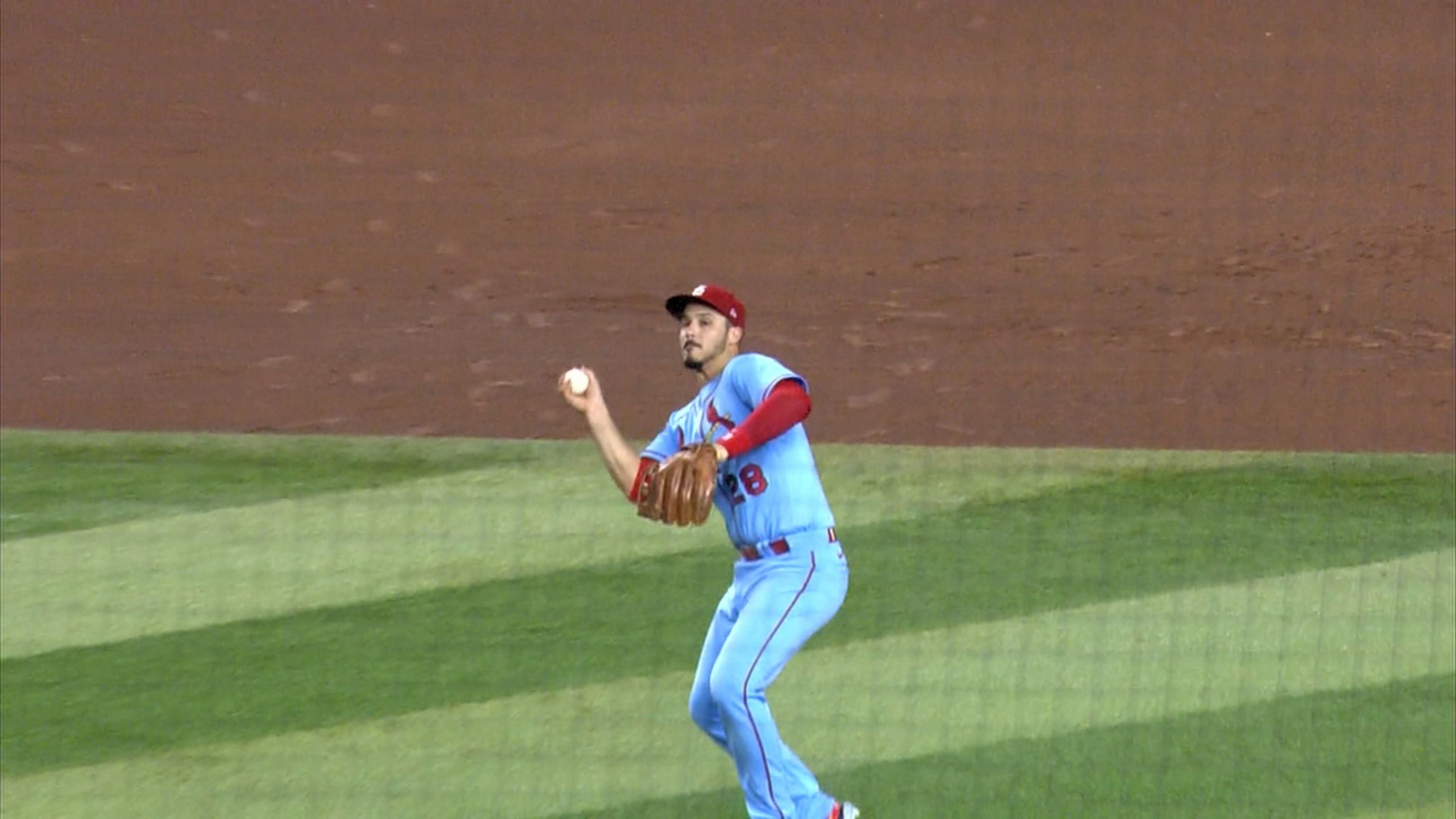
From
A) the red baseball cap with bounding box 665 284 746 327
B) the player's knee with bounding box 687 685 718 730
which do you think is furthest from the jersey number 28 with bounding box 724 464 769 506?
the player's knee with bounding box 687 685 718 730

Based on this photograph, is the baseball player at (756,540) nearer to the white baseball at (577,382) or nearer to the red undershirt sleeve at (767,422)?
the red undershirt sleeve at (767,422)

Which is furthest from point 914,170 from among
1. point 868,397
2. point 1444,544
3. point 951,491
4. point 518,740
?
point 518,740

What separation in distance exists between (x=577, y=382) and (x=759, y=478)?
645 mm

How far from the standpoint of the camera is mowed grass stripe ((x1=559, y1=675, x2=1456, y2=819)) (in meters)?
5.21

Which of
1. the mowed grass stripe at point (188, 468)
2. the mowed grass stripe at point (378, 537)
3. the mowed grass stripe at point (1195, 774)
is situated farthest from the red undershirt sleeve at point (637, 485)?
the mowed grass stripe at point (188, 468)

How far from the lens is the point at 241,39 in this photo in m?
10.4

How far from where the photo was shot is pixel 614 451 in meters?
4.54

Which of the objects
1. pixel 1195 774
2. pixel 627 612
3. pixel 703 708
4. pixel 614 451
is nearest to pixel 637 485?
pixel 614 451

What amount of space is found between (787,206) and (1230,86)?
238 cm

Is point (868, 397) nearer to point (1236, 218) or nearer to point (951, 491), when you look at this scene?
point (951, 491)

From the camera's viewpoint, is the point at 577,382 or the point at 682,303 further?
the point at 682,303

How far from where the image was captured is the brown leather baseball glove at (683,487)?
14.9ft

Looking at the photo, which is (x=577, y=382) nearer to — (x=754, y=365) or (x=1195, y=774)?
(x=754, y=365)

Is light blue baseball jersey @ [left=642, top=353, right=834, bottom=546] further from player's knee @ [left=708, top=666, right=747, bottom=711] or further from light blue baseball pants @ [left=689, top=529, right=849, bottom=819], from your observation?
player's knee @ [left=708, top=666, right=747, bottom=711]
